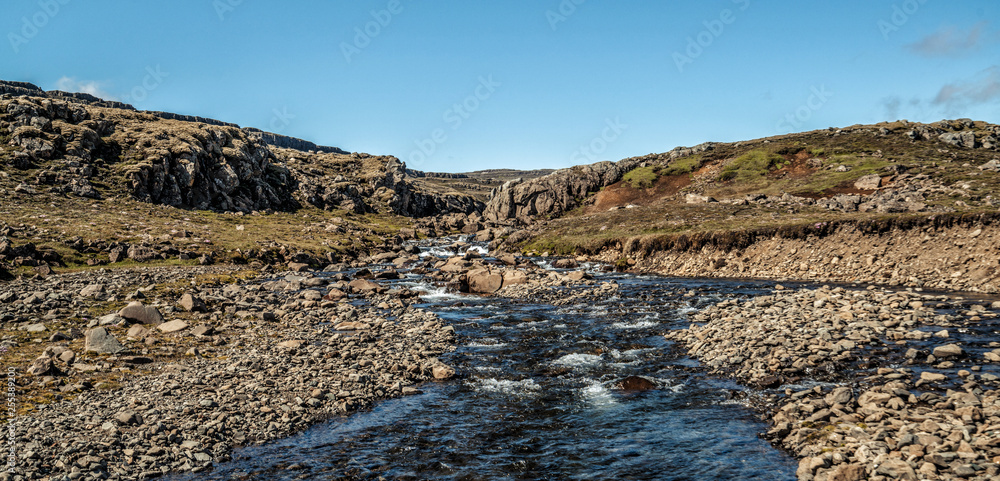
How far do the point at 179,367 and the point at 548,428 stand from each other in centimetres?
1598

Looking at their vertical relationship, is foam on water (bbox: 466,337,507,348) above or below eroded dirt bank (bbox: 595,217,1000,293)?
below

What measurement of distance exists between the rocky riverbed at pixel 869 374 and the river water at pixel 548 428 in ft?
4.07

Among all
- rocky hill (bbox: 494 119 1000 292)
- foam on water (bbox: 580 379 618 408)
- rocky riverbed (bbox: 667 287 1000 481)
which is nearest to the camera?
rocky riverbed (bbox: 667 287 1000 481)

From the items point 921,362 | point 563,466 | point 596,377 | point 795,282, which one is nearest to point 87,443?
point 563,466

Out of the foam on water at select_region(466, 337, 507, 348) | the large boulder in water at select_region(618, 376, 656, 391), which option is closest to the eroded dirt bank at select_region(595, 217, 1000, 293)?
the large boulder in water at select_region(618, 376, 656, 391)

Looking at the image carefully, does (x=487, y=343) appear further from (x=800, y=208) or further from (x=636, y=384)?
(x=800, y=208)

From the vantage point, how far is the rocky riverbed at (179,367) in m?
13.9

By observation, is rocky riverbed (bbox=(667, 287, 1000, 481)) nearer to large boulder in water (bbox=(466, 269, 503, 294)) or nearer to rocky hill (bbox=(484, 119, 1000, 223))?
large boulder in water (bbox=(466, 269, 503, 294))

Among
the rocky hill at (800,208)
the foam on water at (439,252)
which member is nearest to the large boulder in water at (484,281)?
the rocky hill at (800,208)

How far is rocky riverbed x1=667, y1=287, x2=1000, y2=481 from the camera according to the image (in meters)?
11.2

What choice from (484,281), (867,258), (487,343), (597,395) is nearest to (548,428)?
(597,395)

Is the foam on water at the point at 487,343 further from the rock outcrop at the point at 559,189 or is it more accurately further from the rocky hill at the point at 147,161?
the rock outcrop at the point at 559,189

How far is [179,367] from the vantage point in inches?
808

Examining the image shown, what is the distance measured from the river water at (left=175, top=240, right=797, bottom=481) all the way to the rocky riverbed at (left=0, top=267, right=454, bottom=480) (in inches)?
59.4
